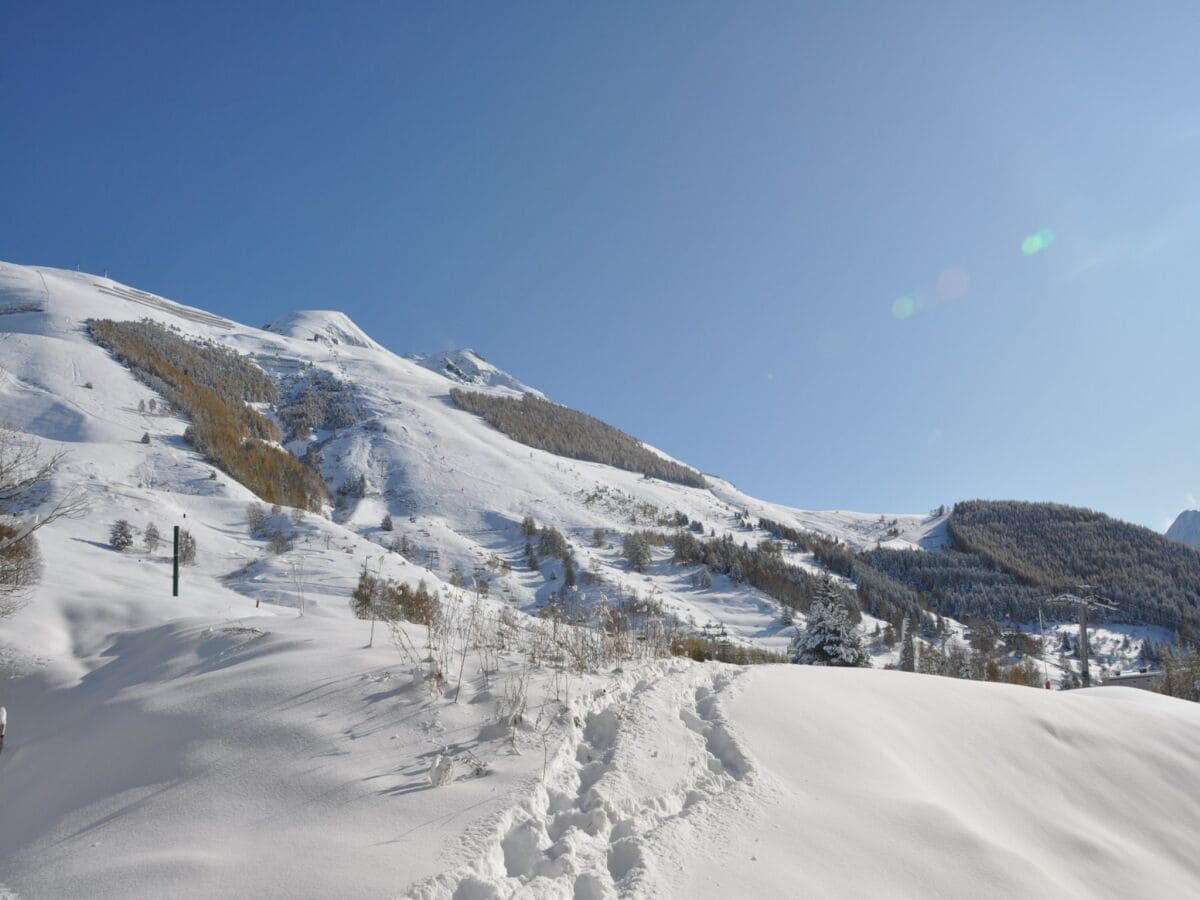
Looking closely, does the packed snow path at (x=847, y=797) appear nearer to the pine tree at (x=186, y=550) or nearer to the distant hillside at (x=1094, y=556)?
the pine tree at (x=186, y=550)

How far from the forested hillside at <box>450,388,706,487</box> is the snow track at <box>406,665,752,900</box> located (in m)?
128

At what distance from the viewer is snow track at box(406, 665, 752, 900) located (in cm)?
267

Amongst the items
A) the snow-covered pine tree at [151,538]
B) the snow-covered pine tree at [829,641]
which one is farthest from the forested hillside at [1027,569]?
the snow-covered pine tree at [151,538]

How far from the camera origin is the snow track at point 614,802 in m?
2.67

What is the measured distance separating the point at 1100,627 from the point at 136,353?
16253cm

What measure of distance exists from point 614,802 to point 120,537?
4411 cm

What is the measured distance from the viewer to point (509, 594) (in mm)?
58562

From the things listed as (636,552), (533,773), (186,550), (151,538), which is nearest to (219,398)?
(151,538)

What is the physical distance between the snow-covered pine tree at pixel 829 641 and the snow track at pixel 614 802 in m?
19.0

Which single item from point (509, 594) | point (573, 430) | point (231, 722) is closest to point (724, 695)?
point (231, 722)

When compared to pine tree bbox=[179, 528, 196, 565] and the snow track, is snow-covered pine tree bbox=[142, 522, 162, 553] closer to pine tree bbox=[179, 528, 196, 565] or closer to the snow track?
pine tree bbox=[179, 528, 196, 565]

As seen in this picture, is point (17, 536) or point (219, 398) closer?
point (17, 536)

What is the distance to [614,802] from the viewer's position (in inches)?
135

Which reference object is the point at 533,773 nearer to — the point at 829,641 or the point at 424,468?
the point at 829,641
